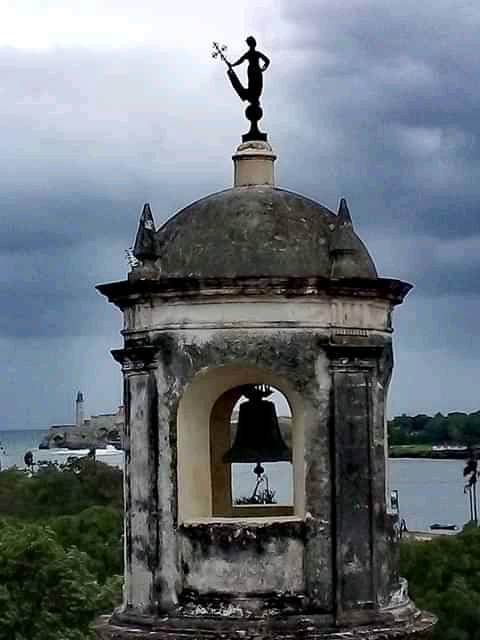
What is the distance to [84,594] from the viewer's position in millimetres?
23891

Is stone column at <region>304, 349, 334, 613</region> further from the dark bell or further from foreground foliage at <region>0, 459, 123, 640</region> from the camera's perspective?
foreground foliage at <region>0, 459, 123, 640</region>

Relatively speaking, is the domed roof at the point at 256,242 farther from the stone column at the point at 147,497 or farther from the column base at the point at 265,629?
the column base at the point at 265,629

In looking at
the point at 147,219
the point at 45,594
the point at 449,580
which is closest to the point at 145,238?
the point at 147,219

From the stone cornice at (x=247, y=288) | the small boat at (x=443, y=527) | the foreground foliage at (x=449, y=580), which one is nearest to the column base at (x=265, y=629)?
the stone cornice at (x=247, y=288)

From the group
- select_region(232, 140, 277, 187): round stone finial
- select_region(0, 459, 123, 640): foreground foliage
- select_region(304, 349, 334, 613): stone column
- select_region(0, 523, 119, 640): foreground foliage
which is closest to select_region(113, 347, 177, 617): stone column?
select_region(304, 349, 334, 613): stone column

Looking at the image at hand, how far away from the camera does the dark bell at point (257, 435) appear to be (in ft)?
39.2

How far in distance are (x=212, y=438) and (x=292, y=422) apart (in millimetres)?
990

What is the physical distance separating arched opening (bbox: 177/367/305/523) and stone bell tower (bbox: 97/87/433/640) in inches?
1.0

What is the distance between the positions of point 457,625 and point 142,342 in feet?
67.2

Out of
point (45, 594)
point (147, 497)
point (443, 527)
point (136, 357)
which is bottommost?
point (45, 594)

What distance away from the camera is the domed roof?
10859 millimetres

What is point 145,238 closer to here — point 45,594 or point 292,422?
point 292,422

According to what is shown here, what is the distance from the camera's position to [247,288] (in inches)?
423

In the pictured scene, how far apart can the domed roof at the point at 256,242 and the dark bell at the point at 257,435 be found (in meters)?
1.45
